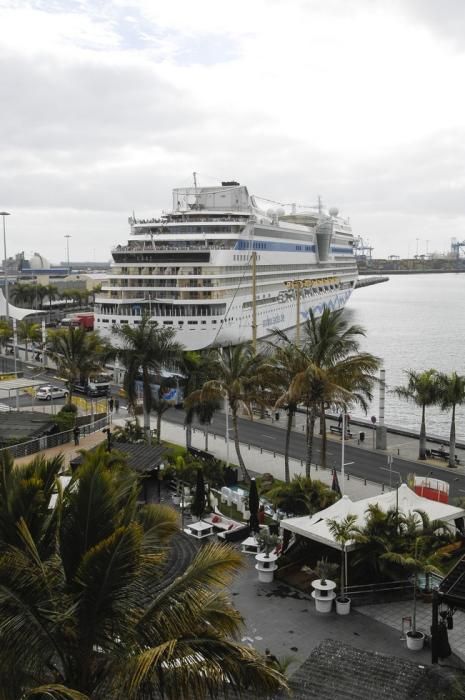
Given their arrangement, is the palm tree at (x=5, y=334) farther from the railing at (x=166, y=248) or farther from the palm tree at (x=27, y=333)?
the railing at (x=166, y=248)

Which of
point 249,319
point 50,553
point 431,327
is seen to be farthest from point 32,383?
point 431,327

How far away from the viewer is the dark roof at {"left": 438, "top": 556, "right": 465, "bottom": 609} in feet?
36.7

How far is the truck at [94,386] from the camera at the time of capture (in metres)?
46.8

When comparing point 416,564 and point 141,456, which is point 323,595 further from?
point 141,456

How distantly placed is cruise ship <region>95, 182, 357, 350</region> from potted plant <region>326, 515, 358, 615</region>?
96.0 feet

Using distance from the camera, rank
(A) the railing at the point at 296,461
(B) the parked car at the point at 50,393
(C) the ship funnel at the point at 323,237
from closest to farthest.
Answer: (A) the railing at the point at 296,461 → (B) the parked car at the point at 50,393 → (C) the ship funnel at the point at 323,237

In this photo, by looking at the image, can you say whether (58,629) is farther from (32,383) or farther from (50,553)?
(32,383)

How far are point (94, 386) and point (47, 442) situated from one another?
20788 millimetres

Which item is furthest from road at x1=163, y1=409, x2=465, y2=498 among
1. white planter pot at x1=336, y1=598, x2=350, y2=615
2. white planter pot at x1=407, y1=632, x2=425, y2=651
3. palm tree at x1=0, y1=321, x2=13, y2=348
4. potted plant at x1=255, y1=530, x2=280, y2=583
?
palm tree at x1=0, y1=321, x2=13, y2=348

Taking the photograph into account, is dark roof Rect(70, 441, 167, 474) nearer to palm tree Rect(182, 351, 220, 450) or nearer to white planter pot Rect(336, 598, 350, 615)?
palm tree Rect(182, 351, 220, 450)

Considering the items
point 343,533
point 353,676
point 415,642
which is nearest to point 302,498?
point 343,533

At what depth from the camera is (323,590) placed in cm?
1452

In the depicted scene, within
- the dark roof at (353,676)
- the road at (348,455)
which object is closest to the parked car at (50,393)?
the road at (348,455)

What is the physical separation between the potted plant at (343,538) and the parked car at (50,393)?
3132 centimetres
